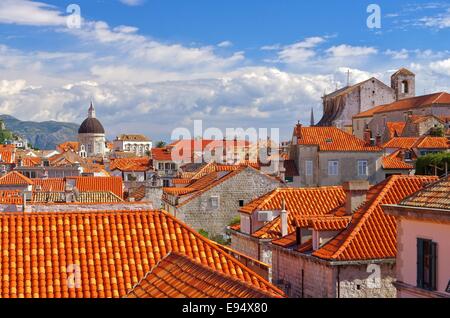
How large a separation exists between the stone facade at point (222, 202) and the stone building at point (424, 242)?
27.6 metres

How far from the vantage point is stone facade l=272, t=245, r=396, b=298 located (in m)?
20.9

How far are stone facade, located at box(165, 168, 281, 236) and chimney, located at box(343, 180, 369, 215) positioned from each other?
19.5 m

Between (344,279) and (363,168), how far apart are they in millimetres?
37663

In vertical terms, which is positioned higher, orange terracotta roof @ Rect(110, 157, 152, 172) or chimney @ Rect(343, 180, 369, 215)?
chimney @ Rect(343, 180, 369, 215)

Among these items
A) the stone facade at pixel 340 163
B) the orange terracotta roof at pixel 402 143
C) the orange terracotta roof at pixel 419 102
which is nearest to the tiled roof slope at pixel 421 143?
the orange terracotta roof at pixel 402 143

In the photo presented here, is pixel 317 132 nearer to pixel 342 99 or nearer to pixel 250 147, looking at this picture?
pixel 250 147

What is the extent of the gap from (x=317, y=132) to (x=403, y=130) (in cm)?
4356

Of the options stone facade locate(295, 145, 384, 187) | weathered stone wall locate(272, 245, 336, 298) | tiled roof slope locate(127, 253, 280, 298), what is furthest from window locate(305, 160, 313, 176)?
tiled roof slope locate(127, 253, 280, 298)

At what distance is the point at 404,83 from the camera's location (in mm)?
131000

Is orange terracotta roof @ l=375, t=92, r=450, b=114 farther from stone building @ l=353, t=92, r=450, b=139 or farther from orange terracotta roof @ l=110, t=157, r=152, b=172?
orange terracotta roof @ l=110, t=157, r=152, b=172

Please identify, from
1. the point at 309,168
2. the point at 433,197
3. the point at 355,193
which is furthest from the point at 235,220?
the point at 433,197

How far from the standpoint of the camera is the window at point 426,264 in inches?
610

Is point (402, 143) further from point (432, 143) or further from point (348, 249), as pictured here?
point (348, 249)

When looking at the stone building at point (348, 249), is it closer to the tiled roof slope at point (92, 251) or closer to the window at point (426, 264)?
the window at point (426, 264)
